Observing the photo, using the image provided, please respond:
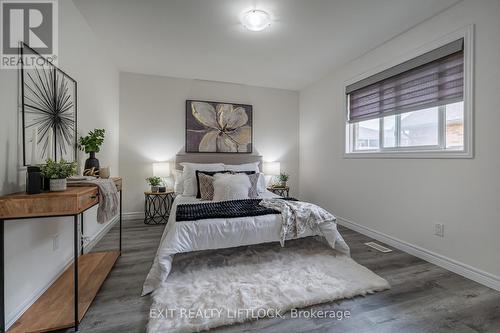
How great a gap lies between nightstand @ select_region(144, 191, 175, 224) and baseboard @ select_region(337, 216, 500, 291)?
9.98ft

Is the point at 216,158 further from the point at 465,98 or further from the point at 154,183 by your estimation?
the point at 465,98

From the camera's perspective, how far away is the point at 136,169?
3.98 meters

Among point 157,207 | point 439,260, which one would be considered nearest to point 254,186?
point 157,207

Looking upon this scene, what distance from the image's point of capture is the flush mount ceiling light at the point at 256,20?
2305mm

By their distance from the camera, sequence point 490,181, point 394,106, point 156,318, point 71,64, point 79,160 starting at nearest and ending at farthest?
point 156,318
point 490,181
point 71,64
point 79,160
point 394,106

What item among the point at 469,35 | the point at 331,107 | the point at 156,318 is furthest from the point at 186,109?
the point at 469,35

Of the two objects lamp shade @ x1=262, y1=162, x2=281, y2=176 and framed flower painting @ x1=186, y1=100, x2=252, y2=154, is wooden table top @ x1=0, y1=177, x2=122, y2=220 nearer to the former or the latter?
framed flower painting @ x1=186, y1=100, x2=252, y2=154

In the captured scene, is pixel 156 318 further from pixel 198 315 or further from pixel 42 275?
pixel 42 275

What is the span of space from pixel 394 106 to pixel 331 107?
1.17m

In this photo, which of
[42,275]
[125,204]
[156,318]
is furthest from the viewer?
[125,204]

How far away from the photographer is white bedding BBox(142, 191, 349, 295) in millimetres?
1938

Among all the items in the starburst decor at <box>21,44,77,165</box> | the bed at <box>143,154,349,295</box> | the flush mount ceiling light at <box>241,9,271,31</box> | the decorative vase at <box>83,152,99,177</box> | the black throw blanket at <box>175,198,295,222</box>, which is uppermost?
the flush mount ceiling light at <box>241,9,271,31</box>

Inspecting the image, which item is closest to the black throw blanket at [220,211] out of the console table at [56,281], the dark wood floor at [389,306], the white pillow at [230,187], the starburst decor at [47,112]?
the white pillow at [230,187]

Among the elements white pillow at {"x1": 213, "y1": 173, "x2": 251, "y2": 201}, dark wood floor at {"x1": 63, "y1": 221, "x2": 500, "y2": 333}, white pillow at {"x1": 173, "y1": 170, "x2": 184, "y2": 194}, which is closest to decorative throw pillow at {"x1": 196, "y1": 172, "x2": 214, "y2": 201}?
white pillow at {"x1": 213, "y1": 173, "x2": 251, "y2": 201}
